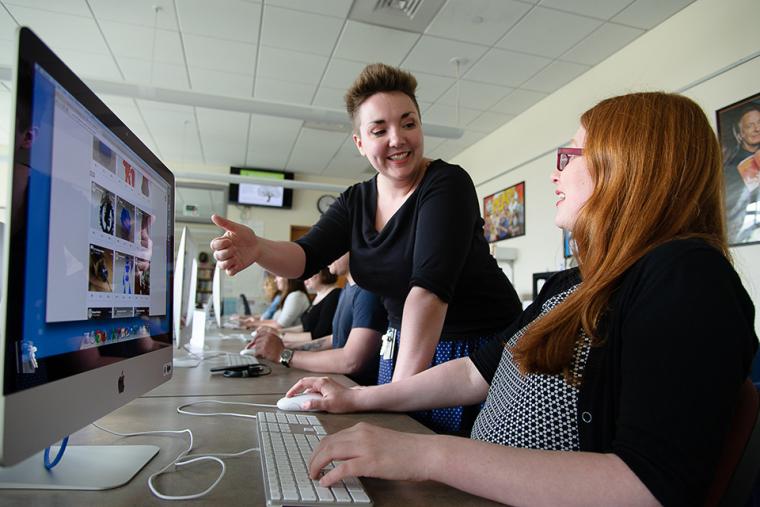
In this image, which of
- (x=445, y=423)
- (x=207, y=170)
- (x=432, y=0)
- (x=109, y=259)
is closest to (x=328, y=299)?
(x=432, y=0)

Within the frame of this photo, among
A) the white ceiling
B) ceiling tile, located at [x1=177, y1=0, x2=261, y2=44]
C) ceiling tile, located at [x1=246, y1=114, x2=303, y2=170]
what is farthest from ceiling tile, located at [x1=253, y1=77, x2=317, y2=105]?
ceiling tile, located at [x1=177, y1=0, x2=261, y2=44]

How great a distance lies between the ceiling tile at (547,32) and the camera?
338 centimetres

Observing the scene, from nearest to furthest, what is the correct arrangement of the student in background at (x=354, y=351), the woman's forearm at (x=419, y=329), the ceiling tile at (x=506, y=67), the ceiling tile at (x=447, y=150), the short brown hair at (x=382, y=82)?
the woman's forearm at (x=419, y=329), the short brown hair at (x=382, y=82), the student in background at (x=354, y=351), the ceiling tile at (x=506, y=67), the ceiling tile at (x=447, y=150)

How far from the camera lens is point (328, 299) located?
342 centimetres

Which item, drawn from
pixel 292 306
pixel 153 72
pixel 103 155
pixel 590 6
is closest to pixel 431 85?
pixel 590 6

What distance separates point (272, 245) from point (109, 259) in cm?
65

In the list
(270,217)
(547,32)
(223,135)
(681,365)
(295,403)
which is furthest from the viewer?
(270,217)

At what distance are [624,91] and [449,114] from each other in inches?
133

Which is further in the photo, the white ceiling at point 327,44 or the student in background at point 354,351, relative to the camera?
the white ceiling at point 327,44

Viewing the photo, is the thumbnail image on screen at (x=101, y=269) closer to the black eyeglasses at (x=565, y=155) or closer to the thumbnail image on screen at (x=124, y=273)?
the thumbnail image on screen at (x=124, y=273)

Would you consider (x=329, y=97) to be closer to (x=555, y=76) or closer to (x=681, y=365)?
(x=555, y=76)

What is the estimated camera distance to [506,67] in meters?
4.09

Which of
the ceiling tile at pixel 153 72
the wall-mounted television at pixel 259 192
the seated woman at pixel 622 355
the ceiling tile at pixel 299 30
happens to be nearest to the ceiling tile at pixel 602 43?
the ceiling tile at pixel 299 30

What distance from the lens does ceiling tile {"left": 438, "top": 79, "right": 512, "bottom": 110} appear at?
444cm
